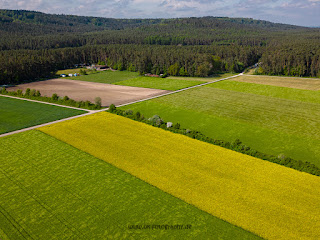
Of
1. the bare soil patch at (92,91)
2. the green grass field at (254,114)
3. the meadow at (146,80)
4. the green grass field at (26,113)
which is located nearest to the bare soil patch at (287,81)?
the green grass field at (254,114)

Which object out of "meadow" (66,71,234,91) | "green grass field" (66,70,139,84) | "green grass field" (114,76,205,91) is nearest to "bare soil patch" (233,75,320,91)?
"meadow" (66,71,234,91)

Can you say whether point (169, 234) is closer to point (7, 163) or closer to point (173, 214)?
point (173, 214)

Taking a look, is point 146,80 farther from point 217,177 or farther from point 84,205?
point 84,205

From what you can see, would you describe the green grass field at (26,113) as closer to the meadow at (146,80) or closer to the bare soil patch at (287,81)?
the meadow at (146,80)

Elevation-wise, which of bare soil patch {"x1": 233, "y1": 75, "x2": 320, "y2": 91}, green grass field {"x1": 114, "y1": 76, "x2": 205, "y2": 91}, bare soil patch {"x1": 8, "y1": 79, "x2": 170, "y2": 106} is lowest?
bare soil patch {"x1": 8, "y1": 79, "x2": 170, "y2": 106}

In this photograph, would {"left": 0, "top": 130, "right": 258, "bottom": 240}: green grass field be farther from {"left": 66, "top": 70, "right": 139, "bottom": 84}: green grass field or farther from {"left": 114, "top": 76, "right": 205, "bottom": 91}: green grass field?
{"left": 66, "top": 70, "right": 139, "bottom": 84}: green grass field

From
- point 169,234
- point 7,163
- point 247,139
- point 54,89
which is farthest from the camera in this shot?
point 54,89

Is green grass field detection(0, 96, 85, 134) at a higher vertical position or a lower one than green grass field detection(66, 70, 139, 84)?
lower

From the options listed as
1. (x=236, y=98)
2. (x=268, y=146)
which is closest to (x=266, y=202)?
(x=268, y=146)
